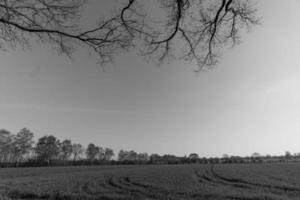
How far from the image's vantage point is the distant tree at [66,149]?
113m

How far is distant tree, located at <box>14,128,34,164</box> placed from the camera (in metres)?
90.2

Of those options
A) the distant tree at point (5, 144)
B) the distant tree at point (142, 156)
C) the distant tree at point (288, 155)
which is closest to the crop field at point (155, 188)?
the distant tree at point (5, 144)

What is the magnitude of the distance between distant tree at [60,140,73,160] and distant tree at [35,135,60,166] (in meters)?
10.4

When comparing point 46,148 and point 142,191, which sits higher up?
point 46,148

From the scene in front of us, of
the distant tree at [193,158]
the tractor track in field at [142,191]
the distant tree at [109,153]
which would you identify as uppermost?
the distant tree at [109,153]

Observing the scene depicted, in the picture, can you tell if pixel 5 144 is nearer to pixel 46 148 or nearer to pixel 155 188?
pixel 46 148

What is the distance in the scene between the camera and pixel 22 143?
91.1 meters

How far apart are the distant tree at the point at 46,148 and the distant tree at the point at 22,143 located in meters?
5.26

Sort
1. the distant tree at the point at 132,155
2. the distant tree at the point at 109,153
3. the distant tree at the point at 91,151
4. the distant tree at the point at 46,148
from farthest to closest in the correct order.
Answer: the distant tree at the point at 132,155
the distant tree at the point at 109,153
the distant tree at the point at 91,151
the distant tree at the point at 46,148

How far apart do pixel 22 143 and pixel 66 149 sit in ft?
92.0

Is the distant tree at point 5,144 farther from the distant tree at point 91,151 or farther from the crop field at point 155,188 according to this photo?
the crop field at point 155,188

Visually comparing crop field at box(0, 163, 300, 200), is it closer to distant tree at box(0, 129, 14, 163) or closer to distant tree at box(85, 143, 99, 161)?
distant tree at box(0, 129, 14, 163)

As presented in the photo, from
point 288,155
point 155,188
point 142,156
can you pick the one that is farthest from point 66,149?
point 288,155

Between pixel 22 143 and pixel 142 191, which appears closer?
pixel 142 191
